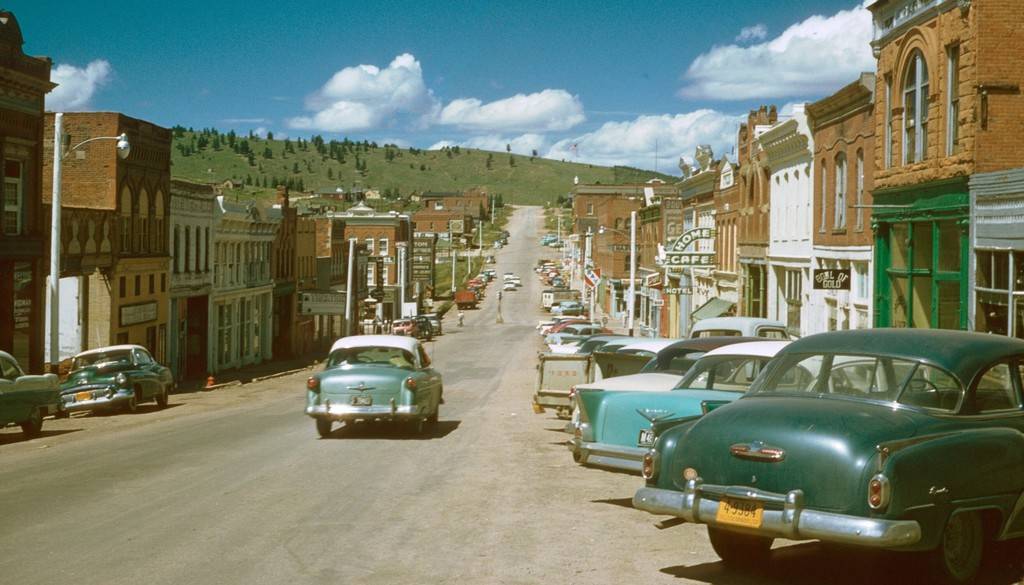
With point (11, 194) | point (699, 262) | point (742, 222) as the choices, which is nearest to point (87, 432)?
point (11, 194)

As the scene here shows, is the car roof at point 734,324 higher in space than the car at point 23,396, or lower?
higher

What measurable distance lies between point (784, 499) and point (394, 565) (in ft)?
10.5

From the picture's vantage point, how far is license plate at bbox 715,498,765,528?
319 inches

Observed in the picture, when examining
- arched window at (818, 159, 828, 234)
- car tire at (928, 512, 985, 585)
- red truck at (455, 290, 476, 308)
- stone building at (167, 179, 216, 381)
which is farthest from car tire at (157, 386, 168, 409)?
red truck at (455, 290, 476, 308)

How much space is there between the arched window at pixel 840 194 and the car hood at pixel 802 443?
26.2 metres

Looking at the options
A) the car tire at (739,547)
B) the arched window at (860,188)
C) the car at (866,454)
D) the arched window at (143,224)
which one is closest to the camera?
the car at (866,454)

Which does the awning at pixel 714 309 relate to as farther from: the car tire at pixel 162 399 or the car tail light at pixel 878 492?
the car tail light at pixel 878 492

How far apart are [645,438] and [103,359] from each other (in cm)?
1997

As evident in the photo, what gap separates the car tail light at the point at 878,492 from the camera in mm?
7574

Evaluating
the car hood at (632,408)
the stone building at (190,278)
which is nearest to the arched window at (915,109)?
the car hood at (632,408)

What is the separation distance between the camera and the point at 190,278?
50875 mm

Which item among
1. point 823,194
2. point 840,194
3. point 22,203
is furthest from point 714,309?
point 22,203

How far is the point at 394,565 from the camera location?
30.8ft

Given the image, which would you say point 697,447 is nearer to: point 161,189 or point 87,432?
point 87,432
